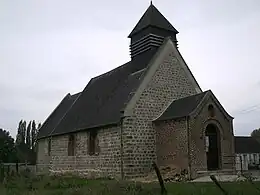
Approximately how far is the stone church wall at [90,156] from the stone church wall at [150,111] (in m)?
0.79

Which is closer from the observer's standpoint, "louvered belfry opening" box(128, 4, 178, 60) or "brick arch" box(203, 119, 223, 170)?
"brick arch" box(203, 119, 223, 170)


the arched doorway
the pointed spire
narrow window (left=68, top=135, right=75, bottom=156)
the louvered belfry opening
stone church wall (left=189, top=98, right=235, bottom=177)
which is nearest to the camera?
stone church wall (left=189, top=98, right=235, bottom=177)

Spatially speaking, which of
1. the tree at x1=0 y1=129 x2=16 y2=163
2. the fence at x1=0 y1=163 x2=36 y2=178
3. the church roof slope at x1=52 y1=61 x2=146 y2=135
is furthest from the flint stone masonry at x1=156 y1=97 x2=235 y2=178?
the tree at x1=0 y1=129 x2=16 y2=163

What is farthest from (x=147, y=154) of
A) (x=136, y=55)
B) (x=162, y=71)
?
(x=136, y=55)

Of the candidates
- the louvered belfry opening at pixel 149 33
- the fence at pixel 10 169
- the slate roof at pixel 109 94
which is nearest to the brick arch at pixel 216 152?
the slate roof at pixel 109 94

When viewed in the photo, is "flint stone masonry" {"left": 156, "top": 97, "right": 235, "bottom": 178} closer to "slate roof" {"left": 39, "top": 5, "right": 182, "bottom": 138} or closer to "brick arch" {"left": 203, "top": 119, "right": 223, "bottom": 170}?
"brick arch" {"left": 203, "top": 119, "right": 223, "bottom": 170}

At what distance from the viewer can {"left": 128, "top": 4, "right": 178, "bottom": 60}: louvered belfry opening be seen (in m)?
25.1

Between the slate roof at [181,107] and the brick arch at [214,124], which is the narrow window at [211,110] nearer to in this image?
the brick arch at [214,124]

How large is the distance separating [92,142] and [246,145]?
108 ft

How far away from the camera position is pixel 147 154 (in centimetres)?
2127

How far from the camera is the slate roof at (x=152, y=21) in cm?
2553

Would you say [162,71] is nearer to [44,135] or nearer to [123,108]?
[123,108]

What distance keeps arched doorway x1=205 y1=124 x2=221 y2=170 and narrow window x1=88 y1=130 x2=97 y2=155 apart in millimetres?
7329

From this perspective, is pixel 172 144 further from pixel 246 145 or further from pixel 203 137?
pixel 246 145
